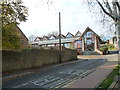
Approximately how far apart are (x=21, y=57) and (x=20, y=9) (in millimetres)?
5502

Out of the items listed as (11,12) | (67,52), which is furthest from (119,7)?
(67,52)

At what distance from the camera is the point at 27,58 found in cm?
1703

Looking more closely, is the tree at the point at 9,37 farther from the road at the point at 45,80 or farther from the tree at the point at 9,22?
the road at the point at 45,80

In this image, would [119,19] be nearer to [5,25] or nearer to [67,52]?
[5,25]

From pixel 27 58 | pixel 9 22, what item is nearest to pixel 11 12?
pixel 9 22

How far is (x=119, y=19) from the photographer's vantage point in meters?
6.30

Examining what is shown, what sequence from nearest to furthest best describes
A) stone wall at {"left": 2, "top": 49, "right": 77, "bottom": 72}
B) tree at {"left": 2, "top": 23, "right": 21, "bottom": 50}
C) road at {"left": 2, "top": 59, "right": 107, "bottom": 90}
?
1. road at {"left": 2, "top": 59, "right": 107, "bottom": 90}
2. tree at {"left": 2, "top": 23, "right": 21, "bottom": 50}
3. stone wall at {"left": 2, "top": 49, "right": 77, "bottom": 72}

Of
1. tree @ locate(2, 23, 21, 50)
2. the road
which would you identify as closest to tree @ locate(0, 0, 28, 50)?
tree @ locate(2, 23, 21, 50)

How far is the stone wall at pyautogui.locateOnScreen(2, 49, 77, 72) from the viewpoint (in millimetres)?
13915

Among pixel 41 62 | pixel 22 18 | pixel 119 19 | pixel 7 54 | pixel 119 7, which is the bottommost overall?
pixel 41 62

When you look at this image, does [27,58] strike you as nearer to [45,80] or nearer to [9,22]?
[9,22]

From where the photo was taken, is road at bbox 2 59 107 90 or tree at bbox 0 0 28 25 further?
tree at bbox 0 0 28 25

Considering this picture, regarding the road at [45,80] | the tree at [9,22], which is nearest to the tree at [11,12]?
the tree at [9,22]

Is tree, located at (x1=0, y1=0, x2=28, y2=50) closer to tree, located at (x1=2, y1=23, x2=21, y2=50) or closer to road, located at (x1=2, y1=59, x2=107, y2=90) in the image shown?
tree, located at (x1=2, y1=23, x2=21, y2=50)
